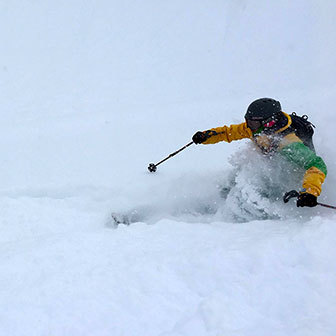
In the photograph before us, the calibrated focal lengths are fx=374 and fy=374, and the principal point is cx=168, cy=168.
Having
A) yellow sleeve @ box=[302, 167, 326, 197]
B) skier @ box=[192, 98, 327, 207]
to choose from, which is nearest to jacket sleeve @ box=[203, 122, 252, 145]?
skier @ box=[192, 98, 327, 207]

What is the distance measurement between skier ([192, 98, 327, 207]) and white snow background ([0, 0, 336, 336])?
1.01ft

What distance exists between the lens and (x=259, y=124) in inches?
183

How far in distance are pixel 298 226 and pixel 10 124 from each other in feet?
20.5

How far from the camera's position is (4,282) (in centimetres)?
346

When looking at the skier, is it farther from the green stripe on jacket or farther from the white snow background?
the white snow background

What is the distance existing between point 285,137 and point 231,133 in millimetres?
950

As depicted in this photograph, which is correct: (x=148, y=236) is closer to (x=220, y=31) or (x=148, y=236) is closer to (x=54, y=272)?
(x=54, y=272)

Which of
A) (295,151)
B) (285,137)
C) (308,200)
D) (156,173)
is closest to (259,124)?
(285,137)

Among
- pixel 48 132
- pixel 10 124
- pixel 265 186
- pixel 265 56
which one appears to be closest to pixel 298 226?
pixel 265 186

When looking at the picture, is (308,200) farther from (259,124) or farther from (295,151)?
(259,124)

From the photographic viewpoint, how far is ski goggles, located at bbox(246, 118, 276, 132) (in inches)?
180

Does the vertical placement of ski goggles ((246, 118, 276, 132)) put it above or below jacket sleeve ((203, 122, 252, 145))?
above

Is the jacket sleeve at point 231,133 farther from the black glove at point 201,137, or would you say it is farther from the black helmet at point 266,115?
the black helmet at point 266,115

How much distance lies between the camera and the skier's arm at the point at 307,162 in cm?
393
